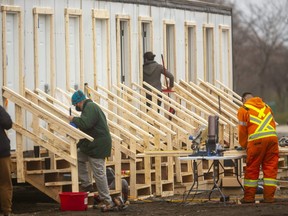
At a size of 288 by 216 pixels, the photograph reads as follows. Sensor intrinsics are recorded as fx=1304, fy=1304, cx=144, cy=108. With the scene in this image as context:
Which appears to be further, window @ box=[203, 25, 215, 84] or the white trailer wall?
window @ box=[203, 25, 215, 84]

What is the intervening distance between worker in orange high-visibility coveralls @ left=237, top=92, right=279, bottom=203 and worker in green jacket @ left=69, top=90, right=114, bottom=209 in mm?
2525

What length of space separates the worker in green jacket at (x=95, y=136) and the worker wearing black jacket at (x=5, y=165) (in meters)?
1.52

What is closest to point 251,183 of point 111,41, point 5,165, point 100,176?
point 100,176

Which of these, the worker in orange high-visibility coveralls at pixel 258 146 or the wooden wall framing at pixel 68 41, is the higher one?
the wooden wall framing at pixel 68 41

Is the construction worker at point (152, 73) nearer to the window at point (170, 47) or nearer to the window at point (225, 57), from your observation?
the window at point (170, 47)

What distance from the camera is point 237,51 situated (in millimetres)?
76250

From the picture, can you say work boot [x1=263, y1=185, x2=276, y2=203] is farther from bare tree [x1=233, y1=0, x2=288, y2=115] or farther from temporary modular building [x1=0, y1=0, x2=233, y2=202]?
bare tree [x1=233, y1=0, x2=288, y2=115]

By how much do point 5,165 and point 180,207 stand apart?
3675 mm

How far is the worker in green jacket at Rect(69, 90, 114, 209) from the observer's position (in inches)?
910

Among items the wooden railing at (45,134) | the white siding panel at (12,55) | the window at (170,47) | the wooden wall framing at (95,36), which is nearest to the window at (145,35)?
the window at (170,47)

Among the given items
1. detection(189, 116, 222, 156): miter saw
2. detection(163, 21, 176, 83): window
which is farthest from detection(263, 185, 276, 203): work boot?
detection(163, 21, 176, 83): window

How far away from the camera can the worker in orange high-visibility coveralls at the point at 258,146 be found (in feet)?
77.5

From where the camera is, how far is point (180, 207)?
24.1 metres

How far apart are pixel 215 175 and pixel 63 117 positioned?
306cm
